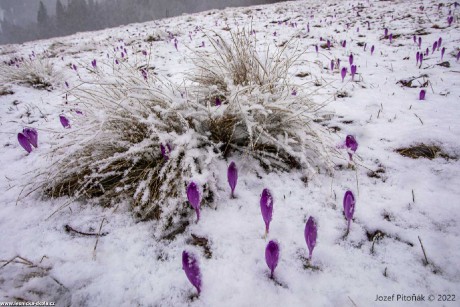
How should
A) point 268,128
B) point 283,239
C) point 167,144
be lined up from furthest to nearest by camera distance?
point 268,128, point 167,144, point 283,239

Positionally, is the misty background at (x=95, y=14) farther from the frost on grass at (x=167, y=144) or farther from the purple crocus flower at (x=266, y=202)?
the purple crocus flower at (x=266, y=202)

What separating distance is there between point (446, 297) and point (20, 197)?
2212 millimetres

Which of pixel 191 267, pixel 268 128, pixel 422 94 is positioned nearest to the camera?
pixel 191 267

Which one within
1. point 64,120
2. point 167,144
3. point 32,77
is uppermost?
point 32,77

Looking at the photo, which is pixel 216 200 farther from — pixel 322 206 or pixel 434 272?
pixel 434 272

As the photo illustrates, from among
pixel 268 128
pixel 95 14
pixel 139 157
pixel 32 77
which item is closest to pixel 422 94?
pixel 268 128

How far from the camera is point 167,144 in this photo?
1680 millimetres

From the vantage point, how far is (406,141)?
193 cm

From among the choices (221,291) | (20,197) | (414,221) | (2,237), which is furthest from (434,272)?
(20,197)

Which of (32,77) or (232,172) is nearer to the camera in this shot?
(232,172)

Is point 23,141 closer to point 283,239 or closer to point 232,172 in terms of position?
point 232,172

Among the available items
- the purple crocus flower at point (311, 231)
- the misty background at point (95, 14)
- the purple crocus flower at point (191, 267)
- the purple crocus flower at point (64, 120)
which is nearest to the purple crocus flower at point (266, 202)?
the purple crocus flower at point (311, 231)

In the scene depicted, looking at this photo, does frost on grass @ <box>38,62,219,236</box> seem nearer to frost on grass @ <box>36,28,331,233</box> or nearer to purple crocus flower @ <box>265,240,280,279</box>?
frost on grass @ <box>36,28,331,233</box>

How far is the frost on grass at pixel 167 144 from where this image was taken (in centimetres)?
155
